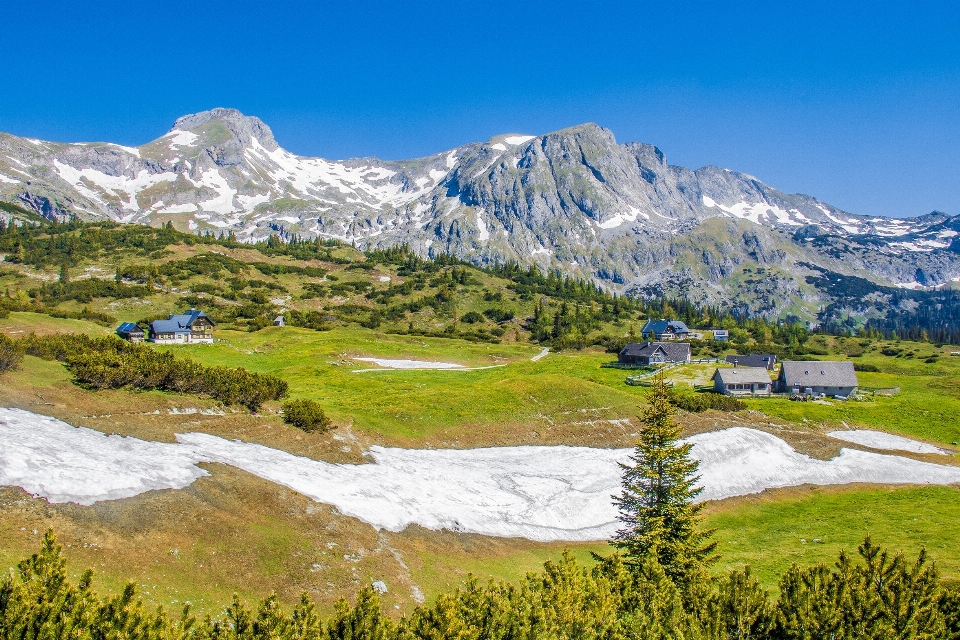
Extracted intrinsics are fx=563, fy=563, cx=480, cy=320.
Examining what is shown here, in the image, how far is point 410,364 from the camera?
111 m

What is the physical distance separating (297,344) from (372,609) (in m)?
109

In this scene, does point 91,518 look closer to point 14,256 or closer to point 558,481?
point 558,481

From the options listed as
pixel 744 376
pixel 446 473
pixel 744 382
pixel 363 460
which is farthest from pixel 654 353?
pixel 363 460

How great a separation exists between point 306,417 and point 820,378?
9728 centimetres

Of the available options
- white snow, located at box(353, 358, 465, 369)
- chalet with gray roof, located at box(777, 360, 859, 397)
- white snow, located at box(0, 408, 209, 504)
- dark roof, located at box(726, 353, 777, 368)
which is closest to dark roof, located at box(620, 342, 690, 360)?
dark roof, located at box(726, 353, 777, 368)

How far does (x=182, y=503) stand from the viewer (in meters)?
24.0

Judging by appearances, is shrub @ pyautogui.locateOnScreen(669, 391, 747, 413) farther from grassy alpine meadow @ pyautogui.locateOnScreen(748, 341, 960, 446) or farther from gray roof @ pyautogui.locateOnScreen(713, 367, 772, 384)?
gray roof @ pyautogui.locateOnScreen(713, 367, 772, 384)

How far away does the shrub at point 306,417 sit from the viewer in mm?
41219

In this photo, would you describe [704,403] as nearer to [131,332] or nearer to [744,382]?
[744,382]

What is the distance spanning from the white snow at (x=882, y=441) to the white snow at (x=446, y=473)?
7.10m

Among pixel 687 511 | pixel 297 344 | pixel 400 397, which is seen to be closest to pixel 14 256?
pixel 297 344

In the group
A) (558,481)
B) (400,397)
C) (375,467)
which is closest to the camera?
(375,467)

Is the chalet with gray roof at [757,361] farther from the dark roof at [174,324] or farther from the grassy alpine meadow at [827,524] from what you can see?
the dark roof at [174,324]

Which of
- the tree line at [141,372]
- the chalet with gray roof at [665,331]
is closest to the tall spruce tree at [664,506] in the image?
the tree line at [141,372]
